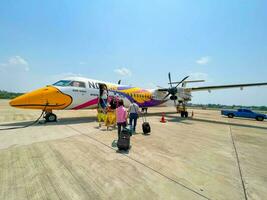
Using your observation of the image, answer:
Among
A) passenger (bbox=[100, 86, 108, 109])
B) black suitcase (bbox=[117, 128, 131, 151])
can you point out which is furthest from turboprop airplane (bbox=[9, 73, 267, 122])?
black suitcase (bbox=[117, 128, 131, 151])

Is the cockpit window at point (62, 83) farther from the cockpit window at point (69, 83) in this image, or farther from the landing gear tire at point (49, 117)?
the landing gear tire at point (49, 117)

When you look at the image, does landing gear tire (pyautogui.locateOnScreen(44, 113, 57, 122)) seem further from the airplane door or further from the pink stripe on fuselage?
the airplane door

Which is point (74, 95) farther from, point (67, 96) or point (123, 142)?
point (123, 142)

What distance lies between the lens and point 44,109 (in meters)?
10.5

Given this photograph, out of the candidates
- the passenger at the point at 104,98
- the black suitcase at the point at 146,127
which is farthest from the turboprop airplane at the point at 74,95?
the black suitcase at the point at 146,127

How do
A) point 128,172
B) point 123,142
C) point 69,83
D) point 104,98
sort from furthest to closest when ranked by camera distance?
point 104,98 < point 69,83 < point 123,142 < point 128,172

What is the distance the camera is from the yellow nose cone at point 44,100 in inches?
381

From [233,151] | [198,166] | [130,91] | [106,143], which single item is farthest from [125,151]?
[130,91]

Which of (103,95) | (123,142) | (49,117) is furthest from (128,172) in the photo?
(103,95)

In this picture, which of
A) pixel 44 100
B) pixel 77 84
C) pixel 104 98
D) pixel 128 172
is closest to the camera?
pixel 128 172

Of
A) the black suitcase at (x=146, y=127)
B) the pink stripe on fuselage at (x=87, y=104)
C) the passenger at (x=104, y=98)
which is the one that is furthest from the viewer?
the passenger at (x=104, y=98)

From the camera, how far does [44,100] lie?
1025 cm

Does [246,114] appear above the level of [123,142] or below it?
above

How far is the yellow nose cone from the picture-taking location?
9680 mm
